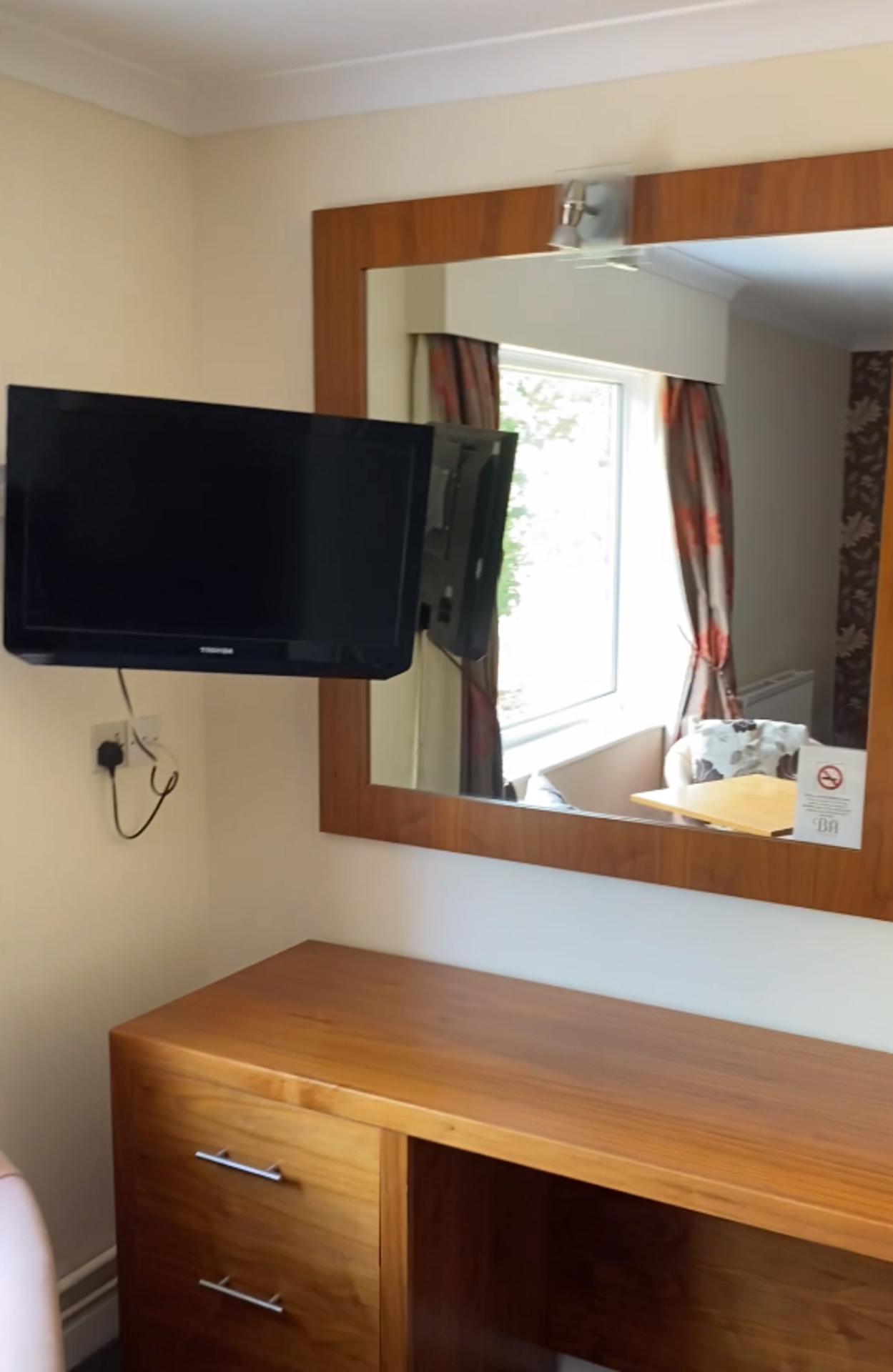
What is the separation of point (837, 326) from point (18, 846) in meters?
1.53

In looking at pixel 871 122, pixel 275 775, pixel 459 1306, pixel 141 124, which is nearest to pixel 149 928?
pixel 275 775

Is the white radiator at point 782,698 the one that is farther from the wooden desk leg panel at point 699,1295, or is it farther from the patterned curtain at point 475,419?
the wooden desk leg panel at point 699,1295

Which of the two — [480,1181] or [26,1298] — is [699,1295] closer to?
[480,1181]

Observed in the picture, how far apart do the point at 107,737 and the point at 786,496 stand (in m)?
1.24

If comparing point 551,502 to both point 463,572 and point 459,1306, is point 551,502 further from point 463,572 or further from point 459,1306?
point 459,1306

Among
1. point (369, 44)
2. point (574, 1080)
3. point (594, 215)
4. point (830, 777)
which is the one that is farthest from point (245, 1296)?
point (369, 44)

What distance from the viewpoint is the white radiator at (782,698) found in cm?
186

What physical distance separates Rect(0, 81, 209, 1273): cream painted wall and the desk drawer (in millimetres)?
309

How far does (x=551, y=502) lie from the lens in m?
2.06

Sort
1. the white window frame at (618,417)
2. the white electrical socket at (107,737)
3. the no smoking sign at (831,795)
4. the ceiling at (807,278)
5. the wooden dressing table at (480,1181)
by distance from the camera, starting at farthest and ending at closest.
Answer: the white electrical socket at (107,737)
the white window frame at (618,417)
the no smoking sign at (831,795)
the ceiling at (807,278)
the wooden dressing table at (480,1181)

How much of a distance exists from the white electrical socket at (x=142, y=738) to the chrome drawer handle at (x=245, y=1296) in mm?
893

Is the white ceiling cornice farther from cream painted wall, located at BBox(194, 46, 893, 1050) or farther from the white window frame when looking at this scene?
the white window frame

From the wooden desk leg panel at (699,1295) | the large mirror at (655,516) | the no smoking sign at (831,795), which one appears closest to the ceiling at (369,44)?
the large mirror at (655,516)

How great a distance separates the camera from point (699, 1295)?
208 centimetres
